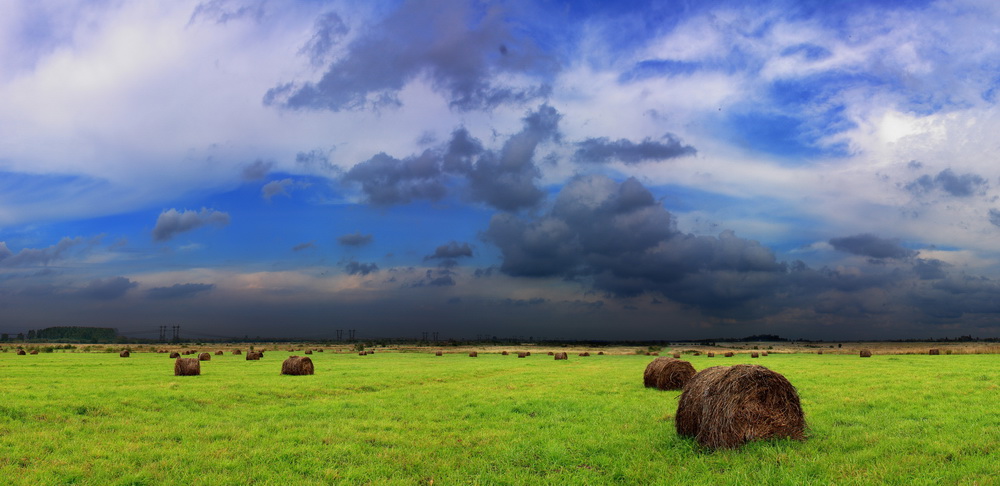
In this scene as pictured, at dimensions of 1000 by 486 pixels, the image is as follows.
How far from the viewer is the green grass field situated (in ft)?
33.9

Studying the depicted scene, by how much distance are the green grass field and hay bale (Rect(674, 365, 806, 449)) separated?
380mm

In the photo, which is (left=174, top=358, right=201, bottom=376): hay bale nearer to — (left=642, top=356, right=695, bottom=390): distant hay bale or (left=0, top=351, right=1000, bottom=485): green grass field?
(left=0, top=351, right=1000, bottom=485): green grass field

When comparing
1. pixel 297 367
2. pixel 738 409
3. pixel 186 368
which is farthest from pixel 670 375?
pixel 186 368

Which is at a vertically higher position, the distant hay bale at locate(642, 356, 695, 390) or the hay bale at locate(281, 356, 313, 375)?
the distant hay bale at locate(642, 356, 695, 390)

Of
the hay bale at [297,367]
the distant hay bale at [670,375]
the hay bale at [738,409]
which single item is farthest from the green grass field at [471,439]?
the hay bale at [297,367]

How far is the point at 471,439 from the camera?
1355cm

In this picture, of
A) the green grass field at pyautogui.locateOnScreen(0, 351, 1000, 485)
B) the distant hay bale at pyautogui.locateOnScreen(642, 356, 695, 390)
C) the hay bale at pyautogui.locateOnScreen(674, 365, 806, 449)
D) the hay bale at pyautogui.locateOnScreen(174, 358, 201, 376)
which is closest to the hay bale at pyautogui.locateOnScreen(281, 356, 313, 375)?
the hay bale at pyautogui.locateOnScreen(174, 358, 201, 376)

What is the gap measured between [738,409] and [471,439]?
6.18 metres

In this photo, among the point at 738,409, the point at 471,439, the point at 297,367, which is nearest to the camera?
the point at 738,409

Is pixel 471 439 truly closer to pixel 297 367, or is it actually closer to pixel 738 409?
pixel 738 409

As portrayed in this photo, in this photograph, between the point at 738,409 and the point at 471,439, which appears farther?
the point at 471,439

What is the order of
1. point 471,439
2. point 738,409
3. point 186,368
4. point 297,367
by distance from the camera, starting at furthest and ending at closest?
1. point 297,367
2. point 186,368
3. point 471,439
4. point 738,409

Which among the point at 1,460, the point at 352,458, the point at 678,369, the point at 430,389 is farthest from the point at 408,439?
the point at 678,369

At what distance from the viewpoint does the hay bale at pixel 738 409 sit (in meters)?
12.1
